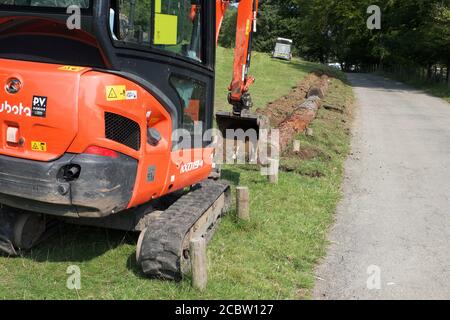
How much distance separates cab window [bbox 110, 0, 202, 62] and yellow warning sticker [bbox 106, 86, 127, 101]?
403mm

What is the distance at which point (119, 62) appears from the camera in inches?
179

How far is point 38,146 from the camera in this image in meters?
4.45

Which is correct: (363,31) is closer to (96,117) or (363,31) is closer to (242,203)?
(242,203)

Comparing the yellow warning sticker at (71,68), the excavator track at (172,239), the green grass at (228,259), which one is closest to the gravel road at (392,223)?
the green grass at (228,259)

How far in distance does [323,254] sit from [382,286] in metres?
0.93

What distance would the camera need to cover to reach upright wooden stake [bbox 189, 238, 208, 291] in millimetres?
4711

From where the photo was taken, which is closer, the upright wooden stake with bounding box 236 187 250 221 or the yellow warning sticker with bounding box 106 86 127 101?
the yellow warning sticker with bounding box 106 86 127 101

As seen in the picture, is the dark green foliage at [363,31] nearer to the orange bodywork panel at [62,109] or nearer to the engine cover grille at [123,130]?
the engine cover grille at [123,130]

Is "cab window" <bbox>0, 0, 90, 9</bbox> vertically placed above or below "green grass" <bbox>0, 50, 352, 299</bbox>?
above

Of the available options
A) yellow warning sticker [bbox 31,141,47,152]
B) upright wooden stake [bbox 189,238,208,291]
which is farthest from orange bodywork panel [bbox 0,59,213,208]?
upright wooden stake [bbox 189,238,208,291]

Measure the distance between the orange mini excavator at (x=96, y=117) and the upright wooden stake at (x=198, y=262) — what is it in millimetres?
165

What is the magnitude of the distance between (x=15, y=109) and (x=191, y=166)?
6.47 ft

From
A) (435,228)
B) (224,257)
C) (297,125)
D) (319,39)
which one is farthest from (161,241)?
(319,39)

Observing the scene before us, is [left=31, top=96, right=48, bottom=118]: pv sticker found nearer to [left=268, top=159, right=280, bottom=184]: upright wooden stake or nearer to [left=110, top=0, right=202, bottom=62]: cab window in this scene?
[left=110, top=0, right=202, bottom=62]: cab window
